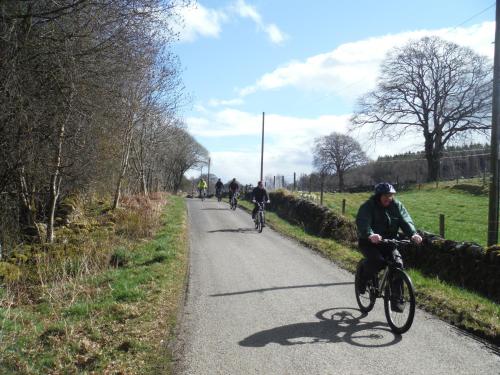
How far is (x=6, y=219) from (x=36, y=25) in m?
7.14

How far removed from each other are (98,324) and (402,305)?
4.08m

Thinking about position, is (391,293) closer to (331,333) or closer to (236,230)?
(331,333)

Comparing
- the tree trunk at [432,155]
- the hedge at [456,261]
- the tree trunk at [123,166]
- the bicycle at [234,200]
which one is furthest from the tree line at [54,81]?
the tree trunk at [432,155]

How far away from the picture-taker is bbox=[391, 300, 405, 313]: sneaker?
19.8 feet

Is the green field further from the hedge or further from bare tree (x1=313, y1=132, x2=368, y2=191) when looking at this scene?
bare tree (x1=313, y1=132, x2=368, y2=191)

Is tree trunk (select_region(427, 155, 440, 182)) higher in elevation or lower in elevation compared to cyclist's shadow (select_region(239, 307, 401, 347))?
higher

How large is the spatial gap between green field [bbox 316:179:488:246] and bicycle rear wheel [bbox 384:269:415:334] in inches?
353

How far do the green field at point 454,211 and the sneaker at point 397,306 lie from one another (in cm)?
903

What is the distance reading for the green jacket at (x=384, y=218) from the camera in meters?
6.53

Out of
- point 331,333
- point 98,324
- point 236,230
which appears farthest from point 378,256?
point 236,230

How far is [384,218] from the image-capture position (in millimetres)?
6590

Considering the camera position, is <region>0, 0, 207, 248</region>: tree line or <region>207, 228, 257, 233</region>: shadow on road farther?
<region>207, 228, 257, 233</region>: shadow on road

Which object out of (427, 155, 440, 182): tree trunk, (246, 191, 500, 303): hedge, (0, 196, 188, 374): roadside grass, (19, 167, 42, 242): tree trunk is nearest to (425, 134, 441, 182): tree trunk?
(427, 155, 440, 182): tree trunk

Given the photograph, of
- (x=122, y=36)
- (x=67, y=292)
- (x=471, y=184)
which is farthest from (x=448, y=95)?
(x=67, y=292)
